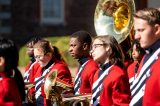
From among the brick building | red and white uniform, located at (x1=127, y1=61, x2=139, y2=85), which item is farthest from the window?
red and white uniform, located at (x1=127, y1=61, x2=139, y2=85)

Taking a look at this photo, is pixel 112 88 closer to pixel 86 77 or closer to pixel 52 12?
pixel 86 77

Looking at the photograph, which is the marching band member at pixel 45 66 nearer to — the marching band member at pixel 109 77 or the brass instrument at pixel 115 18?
the brass instrument at pixel 115 18

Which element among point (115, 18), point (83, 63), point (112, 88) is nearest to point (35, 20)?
point (115, 18)

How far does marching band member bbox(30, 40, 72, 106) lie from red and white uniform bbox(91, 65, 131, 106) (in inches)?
54.1

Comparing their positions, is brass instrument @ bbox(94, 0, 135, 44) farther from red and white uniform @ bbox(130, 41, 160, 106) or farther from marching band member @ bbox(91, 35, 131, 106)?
red and white uniform @ bbox(130, 41, 160, 106)

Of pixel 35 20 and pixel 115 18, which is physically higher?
pixel 115 18

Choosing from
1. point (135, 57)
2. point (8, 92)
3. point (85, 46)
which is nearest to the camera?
point (8, 92)

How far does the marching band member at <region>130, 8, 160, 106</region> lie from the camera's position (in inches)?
163

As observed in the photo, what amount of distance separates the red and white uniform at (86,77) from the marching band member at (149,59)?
1568 mm

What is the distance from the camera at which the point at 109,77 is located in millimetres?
5137

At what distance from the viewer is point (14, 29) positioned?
21.8 meters

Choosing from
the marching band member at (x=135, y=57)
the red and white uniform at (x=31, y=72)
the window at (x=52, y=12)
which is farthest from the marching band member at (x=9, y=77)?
the window at (x=52, y=12)

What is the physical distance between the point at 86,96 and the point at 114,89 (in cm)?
80

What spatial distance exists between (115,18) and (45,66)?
102cm
